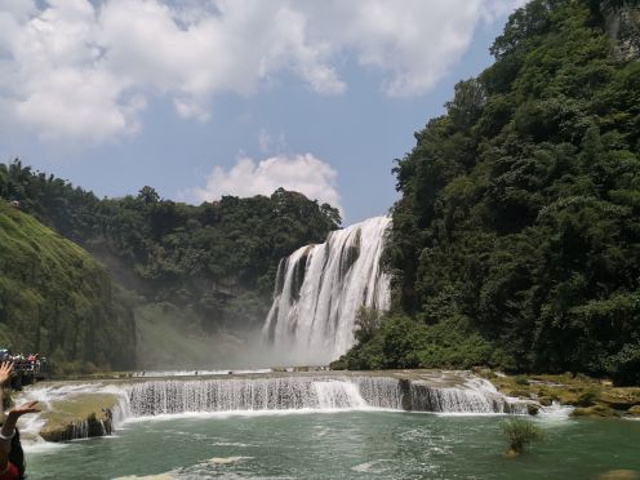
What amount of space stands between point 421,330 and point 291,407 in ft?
32.7

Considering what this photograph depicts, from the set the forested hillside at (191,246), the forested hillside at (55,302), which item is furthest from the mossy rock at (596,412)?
the forested hillside at (191,246)

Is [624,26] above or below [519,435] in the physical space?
above

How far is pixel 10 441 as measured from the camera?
11.4 ft

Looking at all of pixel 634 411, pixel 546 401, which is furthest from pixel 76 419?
pixel 634 411

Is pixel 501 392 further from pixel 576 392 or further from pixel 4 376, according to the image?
pixel 4 376

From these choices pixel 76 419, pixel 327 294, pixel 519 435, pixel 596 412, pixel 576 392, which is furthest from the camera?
pixel 327 294

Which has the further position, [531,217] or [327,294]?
[327,294]

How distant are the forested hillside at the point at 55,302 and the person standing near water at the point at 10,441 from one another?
2525 cm

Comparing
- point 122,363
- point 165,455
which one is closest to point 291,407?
point 165,455

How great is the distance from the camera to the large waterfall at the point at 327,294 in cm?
3953

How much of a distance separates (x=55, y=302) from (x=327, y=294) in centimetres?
1804

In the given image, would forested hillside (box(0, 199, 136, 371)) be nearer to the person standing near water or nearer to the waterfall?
the waterfall

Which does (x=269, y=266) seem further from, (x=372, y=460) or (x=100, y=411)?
(x=372, y=460)

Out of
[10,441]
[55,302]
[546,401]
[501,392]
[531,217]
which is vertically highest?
[531,217]
